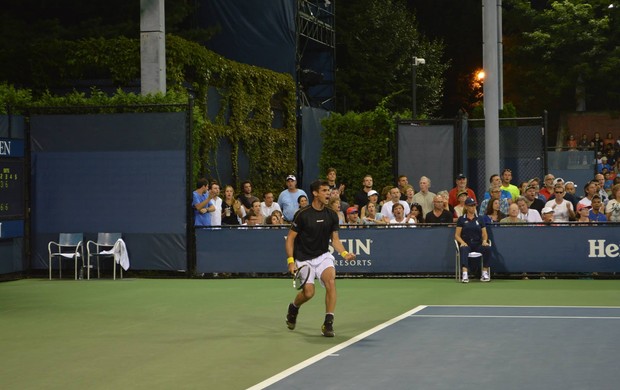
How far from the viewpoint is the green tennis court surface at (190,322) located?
11.2m

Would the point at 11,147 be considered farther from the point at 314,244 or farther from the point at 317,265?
the point at 317,265

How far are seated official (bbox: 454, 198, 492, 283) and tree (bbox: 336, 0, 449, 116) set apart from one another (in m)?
27.6

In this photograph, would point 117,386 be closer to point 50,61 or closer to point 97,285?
point 97,285

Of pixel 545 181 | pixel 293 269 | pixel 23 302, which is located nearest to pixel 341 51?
pixel 545 181

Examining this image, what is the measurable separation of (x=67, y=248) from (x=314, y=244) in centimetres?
1026

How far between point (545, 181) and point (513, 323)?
29.9 ft

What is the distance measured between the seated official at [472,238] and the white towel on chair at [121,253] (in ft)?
21.9

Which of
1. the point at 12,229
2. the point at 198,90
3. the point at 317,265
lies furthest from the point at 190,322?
the point at 198,90

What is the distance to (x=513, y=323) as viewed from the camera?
48.5 ft

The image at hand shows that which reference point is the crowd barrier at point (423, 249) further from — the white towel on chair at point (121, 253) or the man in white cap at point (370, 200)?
the white towel on chair at point (121, 253)

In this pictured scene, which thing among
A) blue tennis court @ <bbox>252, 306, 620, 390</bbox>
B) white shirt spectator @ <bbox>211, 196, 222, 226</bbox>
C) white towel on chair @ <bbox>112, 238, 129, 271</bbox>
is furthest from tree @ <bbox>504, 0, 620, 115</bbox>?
blue tennis court @ <bbox>252, 306, 620, 390</bbox>

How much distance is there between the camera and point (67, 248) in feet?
75.4

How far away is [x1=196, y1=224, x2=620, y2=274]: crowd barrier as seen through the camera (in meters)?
21.3

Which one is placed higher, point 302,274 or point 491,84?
point 491,84
